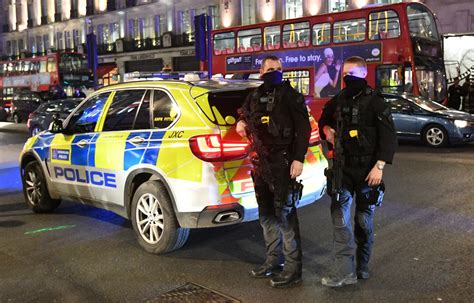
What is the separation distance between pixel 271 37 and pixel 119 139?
12404 mm

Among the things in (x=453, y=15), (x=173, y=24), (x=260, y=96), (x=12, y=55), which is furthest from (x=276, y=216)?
(x=12, y=55)

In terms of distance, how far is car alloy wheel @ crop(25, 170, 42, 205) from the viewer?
655 cm

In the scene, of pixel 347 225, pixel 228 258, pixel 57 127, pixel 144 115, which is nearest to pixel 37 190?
pixel 57 127

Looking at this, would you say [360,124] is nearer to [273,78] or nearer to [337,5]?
[273,78]

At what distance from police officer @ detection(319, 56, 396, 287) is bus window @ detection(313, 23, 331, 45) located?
12.0 meters

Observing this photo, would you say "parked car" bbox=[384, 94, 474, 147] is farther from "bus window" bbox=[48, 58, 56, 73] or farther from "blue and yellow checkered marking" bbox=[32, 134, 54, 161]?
"bus window" bbox=[48, 58, 56, 73]

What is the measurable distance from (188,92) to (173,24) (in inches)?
1403

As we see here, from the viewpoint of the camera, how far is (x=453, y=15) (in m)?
23.7

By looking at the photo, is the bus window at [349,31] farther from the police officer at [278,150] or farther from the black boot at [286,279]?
the black boot at [286,279]

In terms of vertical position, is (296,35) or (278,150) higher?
(296,35)

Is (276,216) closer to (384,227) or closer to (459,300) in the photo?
(459,300)

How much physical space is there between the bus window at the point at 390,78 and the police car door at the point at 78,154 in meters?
9.96

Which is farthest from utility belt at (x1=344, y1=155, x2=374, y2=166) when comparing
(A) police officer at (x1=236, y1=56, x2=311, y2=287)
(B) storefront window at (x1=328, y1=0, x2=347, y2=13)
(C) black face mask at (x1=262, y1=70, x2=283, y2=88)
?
(B) storefront window at (x1=328, y1=0, x2=347, y2=13)

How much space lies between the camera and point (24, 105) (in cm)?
2572
